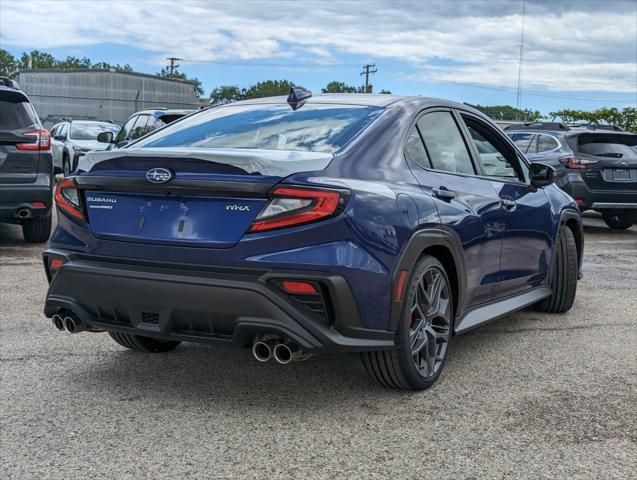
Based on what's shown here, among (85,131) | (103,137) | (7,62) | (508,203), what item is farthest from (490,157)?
(7,62)

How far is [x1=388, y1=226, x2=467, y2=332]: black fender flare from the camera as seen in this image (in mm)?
4020

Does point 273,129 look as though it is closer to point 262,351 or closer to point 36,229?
point 262,351

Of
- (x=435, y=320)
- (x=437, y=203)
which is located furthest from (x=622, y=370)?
(x=437, y=203)

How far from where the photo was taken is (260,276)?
377cm

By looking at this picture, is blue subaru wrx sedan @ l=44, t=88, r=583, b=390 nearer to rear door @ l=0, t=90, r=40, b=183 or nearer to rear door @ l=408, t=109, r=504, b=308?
rear door @ l=408, t=109, r=504, b=308

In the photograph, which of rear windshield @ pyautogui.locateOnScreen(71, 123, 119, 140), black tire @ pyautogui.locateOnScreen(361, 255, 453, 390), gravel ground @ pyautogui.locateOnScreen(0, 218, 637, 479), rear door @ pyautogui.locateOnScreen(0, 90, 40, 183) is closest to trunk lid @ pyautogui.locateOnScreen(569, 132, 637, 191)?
gravel ground @ pyautogui.locateOnScreen(0, 218, 637, 479)

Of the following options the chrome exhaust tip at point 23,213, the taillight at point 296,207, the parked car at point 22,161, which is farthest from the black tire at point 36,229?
the taillight at point 296,207

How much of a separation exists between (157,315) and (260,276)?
0.55 m

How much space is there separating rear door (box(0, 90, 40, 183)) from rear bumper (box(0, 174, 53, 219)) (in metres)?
0.07

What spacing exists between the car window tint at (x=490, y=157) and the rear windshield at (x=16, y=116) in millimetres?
5737

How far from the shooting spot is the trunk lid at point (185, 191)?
3.81 m

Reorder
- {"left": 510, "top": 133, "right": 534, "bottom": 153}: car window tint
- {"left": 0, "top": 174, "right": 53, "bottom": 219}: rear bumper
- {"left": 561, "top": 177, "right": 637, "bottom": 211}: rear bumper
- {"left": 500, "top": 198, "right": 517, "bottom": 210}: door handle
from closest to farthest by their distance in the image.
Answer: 1. {"left": 500, "top": 198, "right": 517, "bottom": 210}: door handle
2. {"left": 0, "top": 174, "right": 53, "bottom": 219}: rear bumper
3. {"left": 561, "top": 177, "right": 637, "bottom": 211}: rear bumper
4. {"left": 510, "top": 133, "right": 534, "bottom": 153}: car window tint

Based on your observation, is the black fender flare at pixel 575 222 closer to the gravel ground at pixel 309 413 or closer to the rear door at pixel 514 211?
the rear door at pixel 514 211

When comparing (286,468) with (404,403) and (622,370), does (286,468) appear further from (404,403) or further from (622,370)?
(622,370)
